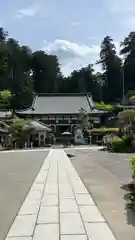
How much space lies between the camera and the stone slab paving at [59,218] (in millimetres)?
4668

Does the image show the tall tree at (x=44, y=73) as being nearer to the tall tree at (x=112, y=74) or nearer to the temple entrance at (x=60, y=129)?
the tall tree at (x=112, y=74)

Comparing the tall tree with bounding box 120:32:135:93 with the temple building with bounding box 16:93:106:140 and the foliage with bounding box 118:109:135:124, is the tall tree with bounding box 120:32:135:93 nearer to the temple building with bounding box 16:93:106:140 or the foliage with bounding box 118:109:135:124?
the temple building with bounding box 16:93:106:140

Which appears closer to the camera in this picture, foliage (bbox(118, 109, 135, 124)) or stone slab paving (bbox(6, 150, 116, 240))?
stone slab paving (bbox(6, 150, 116, 240))

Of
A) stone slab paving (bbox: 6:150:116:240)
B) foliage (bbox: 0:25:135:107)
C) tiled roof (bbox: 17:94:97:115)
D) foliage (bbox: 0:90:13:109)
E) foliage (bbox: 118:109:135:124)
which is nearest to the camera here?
stone slab paving (bbox: 6:150:116:240)

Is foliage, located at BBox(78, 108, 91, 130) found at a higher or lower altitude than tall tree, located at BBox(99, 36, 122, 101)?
lower

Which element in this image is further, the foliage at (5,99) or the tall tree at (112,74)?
the tall tree at (112,74)

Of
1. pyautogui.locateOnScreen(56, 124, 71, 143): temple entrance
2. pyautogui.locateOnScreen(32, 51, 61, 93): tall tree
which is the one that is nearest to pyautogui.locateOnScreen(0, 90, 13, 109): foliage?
pyautogui.locateOnScreen(56, 124, 71, 143): temple entrance

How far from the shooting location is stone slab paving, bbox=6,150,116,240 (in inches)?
184

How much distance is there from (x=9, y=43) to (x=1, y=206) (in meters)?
74.9

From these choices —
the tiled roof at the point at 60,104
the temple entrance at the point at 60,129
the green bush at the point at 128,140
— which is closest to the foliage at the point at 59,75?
the tiled roof at the point at 60,104

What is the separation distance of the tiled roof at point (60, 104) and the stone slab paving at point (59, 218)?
49.3m

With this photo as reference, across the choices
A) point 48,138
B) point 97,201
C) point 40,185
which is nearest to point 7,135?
point 48,138

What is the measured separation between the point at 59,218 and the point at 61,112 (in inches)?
2063

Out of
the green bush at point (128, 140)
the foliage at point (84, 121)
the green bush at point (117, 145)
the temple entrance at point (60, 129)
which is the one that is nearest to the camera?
the green bush at point (117, 145)
